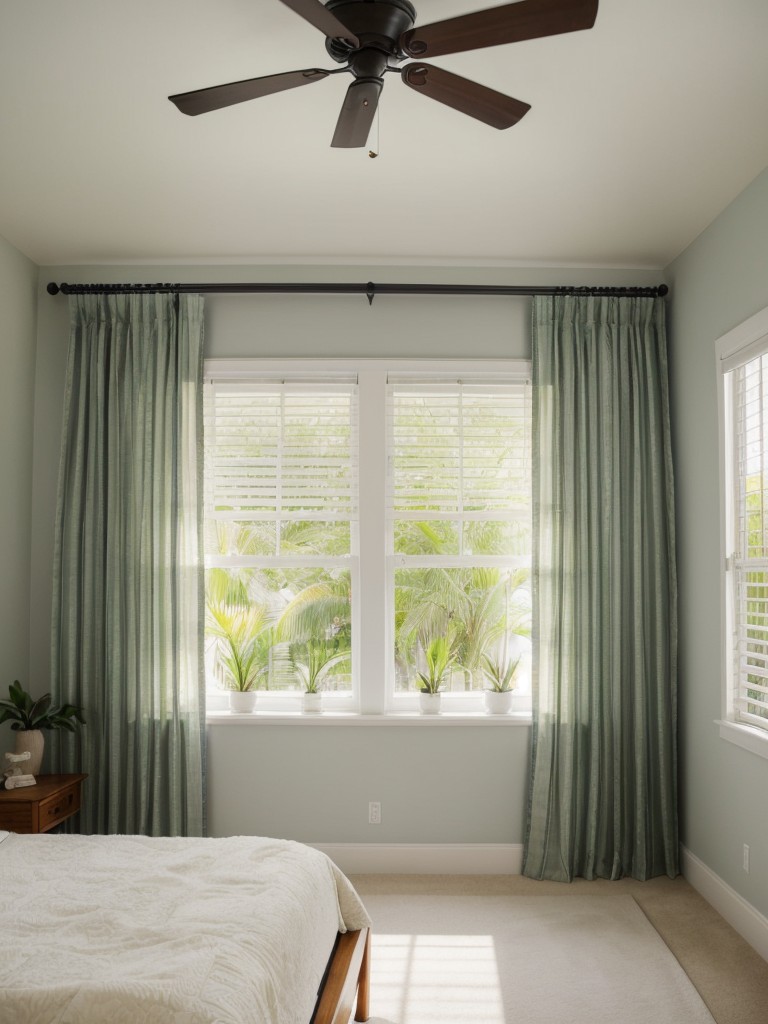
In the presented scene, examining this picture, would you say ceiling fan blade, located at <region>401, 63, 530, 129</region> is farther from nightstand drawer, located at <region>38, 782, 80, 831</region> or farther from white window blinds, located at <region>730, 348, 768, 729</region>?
nightstand drawer, located at <region>38, 782, 80, 831</region>

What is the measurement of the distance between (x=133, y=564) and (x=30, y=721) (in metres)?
0.82

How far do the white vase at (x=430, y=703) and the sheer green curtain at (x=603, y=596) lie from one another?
467 mm

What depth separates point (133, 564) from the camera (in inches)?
152

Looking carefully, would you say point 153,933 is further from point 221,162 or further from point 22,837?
point 221,162

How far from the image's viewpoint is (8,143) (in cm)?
287

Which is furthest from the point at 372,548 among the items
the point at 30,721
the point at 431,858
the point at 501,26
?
the point at 501,26

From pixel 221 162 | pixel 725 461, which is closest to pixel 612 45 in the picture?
pixel 221 162

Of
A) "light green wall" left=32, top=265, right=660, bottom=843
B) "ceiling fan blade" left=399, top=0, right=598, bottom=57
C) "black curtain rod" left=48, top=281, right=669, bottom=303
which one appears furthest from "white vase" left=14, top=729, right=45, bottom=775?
"ceiling fan blade" left=399, top=0, right=598, bottom=57

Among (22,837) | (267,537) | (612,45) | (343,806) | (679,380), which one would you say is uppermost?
(612,45)

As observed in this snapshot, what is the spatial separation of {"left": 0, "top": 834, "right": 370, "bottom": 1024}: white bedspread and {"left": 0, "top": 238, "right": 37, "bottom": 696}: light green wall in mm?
1331

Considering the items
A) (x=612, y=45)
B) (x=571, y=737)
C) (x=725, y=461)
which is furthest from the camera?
(x=571, y=737)

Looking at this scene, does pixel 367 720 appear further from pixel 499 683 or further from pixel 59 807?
pixel 59 807

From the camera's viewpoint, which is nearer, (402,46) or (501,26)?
(501,26)

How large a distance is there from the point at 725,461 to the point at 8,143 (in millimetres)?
2999
